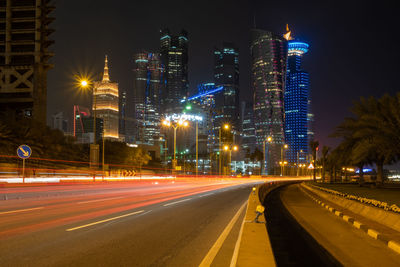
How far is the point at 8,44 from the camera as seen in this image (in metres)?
81.1

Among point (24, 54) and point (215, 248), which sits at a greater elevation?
point (24, 54)

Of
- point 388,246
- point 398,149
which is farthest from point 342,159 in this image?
point 388,246

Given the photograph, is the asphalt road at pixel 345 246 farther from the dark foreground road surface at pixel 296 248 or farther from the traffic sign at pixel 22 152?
the traffic sign at pixel 22 152

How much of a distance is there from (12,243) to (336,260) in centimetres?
674

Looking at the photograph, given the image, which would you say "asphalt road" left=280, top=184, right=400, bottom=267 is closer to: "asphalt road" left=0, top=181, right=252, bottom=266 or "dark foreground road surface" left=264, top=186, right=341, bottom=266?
"dark foreground road surface" left=264, top=186, right=341, bottom=266

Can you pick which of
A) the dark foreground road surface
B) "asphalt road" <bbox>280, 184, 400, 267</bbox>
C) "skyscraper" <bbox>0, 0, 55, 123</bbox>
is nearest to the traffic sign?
the dark foreground road surface

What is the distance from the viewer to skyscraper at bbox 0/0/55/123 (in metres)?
79.8

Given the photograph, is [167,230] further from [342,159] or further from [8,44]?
[8,44]

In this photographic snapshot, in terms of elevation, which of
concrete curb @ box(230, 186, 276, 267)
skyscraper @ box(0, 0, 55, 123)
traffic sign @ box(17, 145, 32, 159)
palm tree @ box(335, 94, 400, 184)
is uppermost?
skyscraper @ box(0, 0, 55, 123)

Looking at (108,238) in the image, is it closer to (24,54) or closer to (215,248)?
(215,248)

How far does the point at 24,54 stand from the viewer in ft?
264

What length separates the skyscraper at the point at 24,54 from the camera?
262 feet

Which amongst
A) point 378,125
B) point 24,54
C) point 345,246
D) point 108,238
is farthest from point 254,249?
point 24,54

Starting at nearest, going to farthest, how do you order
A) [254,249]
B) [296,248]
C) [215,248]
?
[254,249]
[215,248]
[296,248]
